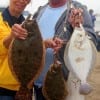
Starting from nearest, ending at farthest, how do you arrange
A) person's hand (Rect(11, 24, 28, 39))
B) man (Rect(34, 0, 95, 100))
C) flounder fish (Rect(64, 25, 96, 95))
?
person's hand (Rect(11, 24, 28, 39)) < flounder fish (Rect(64, 25, 96, 95)) < man (Rect(34, 0, 95, 100))

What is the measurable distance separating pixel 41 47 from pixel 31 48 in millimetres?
84

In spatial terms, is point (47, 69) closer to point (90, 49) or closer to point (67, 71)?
point (67, 71)

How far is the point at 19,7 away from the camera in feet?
13.2

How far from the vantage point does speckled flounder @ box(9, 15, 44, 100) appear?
3520 mm

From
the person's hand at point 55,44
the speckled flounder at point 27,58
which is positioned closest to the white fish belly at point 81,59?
the person's hand at point 55,44

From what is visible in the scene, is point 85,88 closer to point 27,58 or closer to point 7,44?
point 27,58

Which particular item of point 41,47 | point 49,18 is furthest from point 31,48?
point 49,18

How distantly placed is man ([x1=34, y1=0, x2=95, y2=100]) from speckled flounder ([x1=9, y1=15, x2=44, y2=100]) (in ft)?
1.06

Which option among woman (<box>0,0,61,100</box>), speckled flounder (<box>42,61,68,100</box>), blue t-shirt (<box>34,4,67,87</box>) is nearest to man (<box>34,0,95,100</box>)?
blue t-shirt (<box>34,4,67,87</box>)

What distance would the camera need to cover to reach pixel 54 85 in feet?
12.5

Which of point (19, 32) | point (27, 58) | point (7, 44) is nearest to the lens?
point (19, 32)

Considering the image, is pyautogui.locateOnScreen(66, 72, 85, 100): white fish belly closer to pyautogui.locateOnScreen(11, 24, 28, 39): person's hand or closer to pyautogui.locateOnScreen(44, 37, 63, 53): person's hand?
pyautogui.locateOnScreen(44, 37, 63, 53): person's hand

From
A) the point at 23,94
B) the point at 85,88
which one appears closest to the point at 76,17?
the point at 85,88

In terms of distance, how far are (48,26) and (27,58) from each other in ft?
2.02
